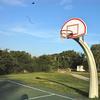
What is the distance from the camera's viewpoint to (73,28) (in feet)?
65.2

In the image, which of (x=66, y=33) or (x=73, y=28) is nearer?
(x=73, y=28)

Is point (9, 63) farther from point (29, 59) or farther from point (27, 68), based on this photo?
point (29, 59)

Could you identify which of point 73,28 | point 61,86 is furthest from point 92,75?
point 61,86

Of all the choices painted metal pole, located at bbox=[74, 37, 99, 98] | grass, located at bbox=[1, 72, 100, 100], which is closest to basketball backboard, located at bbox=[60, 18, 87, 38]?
painted metal pole, located at bbox=[74, 37, 99, 98]

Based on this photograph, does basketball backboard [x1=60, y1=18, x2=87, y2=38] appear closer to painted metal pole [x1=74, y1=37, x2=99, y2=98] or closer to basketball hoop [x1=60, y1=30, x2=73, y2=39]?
basketball hoop [x1=60, y1=30, x2=73, y2=39]

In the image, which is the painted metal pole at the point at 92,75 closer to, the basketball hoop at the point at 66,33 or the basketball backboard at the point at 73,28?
the basketball backboard at the point at 73,28

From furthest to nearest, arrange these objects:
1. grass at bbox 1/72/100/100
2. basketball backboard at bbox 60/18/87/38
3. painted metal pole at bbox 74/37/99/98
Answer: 1. grass at bbox 1/72/100/100
2. basketball backboard at bbox 60/18/87/38
3. painted metal pole at bbox 74/37/99/98

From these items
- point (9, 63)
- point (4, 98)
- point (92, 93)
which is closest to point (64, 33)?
point (92, 93)

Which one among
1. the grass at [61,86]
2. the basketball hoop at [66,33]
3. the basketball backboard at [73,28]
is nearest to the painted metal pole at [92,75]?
the grass at [61,86]

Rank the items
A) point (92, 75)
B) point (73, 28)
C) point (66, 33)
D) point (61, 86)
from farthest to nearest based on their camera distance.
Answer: point (61, 86)
point (66, 33)
point (73, 28)
point (92, 75)

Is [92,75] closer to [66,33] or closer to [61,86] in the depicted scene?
[66,33]

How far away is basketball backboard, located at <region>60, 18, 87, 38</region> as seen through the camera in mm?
19297

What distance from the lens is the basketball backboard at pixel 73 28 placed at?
19297 millimetres

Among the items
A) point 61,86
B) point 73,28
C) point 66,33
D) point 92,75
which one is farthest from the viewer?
point 61,86
